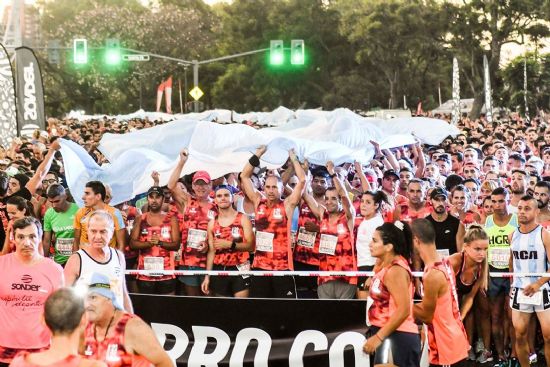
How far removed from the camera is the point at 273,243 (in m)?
11.2

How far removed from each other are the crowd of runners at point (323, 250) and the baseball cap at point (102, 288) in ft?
2.91

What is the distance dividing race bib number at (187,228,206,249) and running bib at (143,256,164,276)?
1.21 ft

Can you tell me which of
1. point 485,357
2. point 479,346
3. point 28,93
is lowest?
point 485,357

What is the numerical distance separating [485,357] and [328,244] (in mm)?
2055

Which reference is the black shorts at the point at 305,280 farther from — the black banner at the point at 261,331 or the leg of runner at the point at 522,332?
the leg of runner at the point at 522,332

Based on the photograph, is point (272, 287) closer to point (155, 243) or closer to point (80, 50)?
point (155, 243)

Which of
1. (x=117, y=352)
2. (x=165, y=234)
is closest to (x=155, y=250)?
(x=165, y=234)

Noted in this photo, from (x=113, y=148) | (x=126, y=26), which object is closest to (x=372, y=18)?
(x=126, y=26)

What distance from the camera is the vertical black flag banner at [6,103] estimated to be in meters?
22.8

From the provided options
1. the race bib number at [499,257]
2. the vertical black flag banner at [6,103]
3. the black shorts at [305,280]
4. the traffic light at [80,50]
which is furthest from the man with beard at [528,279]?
the traffic light at [80,50]

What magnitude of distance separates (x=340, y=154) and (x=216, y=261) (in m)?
3.39

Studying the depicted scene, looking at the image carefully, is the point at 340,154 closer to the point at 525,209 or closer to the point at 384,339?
the point at 525,209

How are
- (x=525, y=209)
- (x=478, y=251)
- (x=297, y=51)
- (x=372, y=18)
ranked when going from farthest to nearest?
(x=372, y=18) → (x=297, y=51) → (x=525, y=209) → (x=478, y=251)

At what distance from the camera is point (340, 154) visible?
14148 mm
